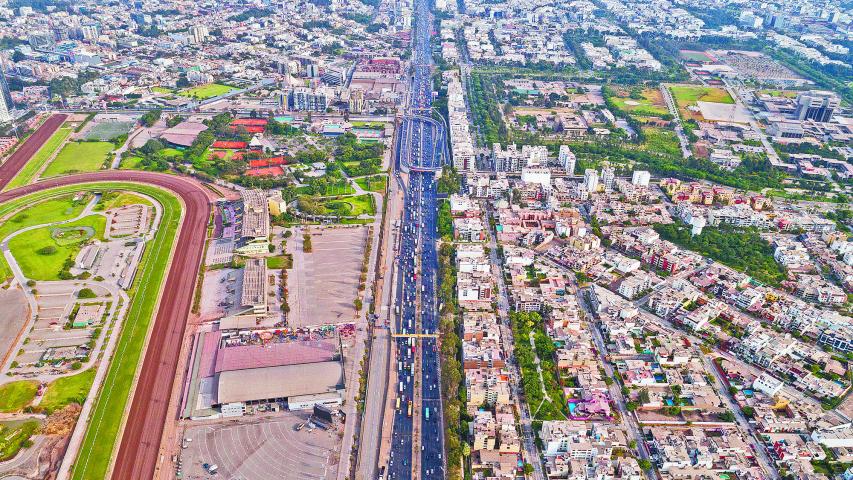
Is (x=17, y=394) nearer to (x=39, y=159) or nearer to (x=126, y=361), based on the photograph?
(x=126, y=361)

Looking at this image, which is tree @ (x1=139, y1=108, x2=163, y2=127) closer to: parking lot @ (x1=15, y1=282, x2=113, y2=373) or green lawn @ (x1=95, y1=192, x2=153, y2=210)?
green lawn @ (x1=95, y1=192, x2=153, y2=210)

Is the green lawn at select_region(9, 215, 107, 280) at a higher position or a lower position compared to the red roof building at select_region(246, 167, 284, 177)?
higher


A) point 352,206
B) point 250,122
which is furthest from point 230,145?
point 352,206

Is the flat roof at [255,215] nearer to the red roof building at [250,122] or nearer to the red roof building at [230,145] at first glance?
the red roof building at [230,145]

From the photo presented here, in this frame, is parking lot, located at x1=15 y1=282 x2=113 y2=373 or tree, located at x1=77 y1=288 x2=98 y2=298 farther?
tree, located at x1=77 y1=288 x2=98 y2=298

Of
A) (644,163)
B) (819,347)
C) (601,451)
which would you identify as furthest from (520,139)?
(601,451)

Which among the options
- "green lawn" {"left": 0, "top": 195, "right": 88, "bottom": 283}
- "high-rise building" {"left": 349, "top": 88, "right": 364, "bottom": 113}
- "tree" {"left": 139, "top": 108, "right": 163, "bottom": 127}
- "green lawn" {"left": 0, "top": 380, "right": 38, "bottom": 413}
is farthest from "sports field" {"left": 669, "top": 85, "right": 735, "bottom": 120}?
"green lawn" {"left": 0, "top": 380, "right": 38, "bottom": 413}

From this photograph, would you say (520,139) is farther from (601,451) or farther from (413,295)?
(601,451)

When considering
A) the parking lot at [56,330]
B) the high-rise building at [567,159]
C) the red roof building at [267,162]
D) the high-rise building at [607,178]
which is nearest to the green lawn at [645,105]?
the high-rise building at [567,159]
